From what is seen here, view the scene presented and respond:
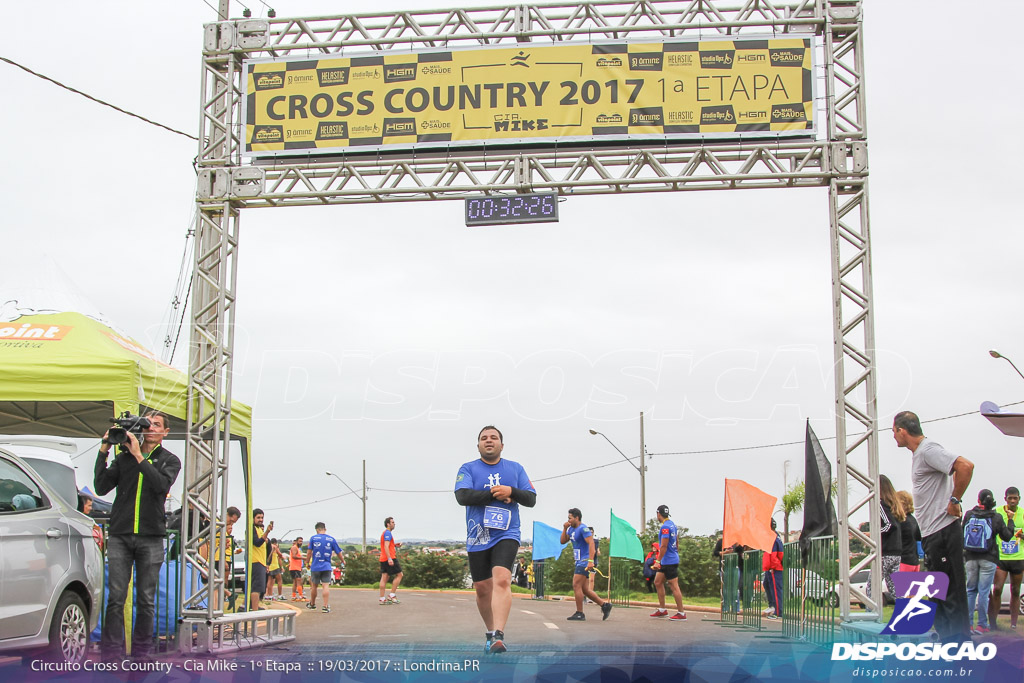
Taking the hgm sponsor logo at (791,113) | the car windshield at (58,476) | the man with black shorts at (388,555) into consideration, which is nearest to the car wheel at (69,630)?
the car windshield at (58,476)

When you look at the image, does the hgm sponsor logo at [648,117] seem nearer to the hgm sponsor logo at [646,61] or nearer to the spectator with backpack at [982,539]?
the hgm sponsor logo at [646,61]

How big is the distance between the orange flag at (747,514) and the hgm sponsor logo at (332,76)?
32.7 ft

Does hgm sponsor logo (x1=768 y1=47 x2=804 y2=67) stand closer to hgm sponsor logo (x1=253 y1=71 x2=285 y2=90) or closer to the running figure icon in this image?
hgm sponsor logo (x1=253 y1=71 x2=285 y2=90)

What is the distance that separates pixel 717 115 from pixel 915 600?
6855 mm

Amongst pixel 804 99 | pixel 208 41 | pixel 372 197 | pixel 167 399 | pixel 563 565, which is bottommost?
pixel 563 565

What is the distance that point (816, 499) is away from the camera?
12734mm

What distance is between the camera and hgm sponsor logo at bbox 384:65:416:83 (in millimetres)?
13617

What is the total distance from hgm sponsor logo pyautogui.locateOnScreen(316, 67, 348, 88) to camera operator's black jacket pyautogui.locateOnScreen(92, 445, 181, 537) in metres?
5.74

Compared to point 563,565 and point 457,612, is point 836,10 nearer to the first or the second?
point 457,612

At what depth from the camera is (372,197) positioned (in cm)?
1357

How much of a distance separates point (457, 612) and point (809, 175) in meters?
10.4

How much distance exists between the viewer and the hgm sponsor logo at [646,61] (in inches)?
525

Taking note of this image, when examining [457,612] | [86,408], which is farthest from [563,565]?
[86,408]

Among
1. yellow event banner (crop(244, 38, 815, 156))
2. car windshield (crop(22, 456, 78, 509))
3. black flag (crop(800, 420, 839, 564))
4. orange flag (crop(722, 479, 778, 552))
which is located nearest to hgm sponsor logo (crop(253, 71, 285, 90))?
yellow event banner (crop(244, 38, 815, 156))
